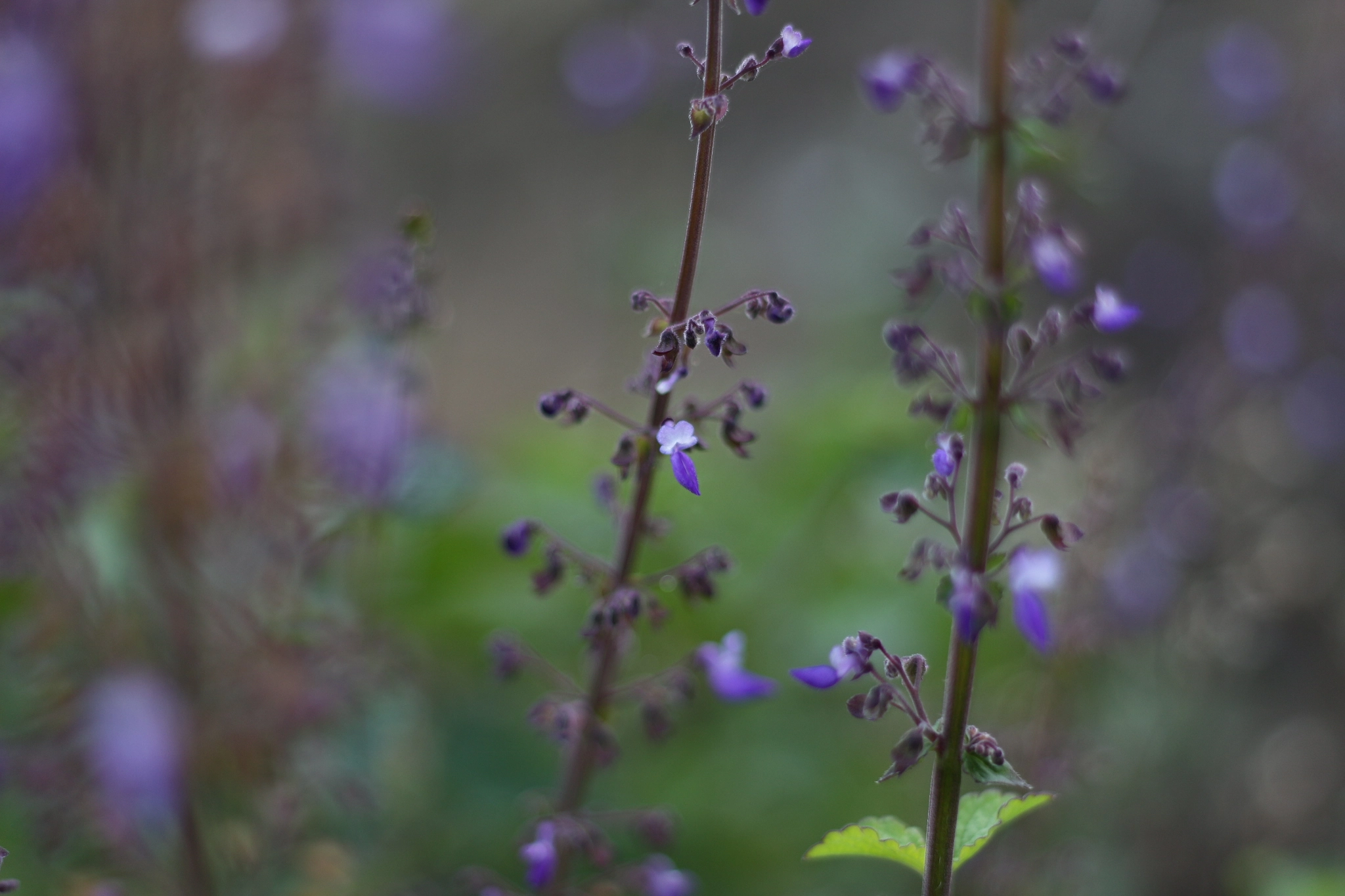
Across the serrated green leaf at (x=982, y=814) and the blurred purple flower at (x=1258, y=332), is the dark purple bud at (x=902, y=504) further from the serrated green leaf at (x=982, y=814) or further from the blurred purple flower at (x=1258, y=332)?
the blurred purple flower at (x=1258, y=332)

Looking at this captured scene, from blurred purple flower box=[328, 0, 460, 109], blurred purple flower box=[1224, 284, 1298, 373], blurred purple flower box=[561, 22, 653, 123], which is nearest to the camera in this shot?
blurred purple flower box=[1224, 284, 1298, 373]

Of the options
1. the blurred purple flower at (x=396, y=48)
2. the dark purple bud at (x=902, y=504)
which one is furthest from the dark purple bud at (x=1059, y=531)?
the blurred purple flower at (x=396, y=48)

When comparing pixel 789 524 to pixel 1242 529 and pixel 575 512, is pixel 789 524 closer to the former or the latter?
pixel 575 512

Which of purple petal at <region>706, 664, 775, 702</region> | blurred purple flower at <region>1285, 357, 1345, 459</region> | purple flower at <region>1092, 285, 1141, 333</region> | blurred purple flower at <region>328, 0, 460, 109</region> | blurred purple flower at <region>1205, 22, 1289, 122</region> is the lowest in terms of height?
purple petal at <region>706, 664, 775, 702</region>

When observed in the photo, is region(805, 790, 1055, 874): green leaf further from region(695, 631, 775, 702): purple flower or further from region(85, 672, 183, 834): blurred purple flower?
region(85, 672, 183, 834): blurred purple flower

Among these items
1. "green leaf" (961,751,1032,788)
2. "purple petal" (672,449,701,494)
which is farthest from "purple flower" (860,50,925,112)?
"green leaf" (961,751,1032,788)

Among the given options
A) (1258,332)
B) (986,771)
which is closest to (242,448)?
(986,771)
